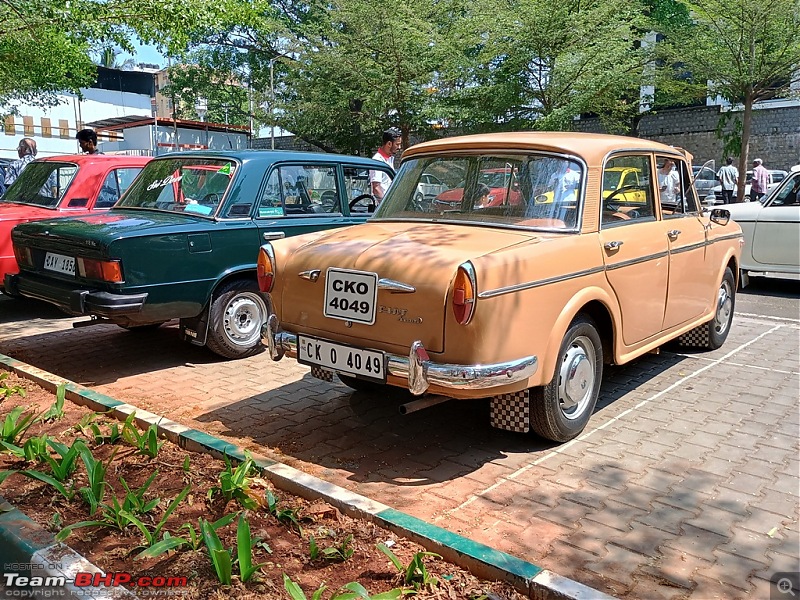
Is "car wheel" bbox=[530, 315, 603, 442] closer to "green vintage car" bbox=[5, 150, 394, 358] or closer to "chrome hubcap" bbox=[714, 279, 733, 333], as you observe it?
"chrome hubcap" bbox=[714, 279, 733, 333]

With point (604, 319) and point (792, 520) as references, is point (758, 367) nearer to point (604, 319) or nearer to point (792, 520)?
point (604, 319)

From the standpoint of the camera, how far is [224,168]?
6.30 metres

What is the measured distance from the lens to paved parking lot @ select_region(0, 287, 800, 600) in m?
3.17

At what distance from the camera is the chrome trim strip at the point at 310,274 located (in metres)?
4.23

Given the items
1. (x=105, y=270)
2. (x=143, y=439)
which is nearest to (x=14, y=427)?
(x=143, y=439)

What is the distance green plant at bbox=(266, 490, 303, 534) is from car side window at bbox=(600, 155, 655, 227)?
2.68 m

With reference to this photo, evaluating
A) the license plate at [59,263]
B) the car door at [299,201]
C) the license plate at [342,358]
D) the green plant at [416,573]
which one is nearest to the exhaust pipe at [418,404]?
the license plate at [342,358]

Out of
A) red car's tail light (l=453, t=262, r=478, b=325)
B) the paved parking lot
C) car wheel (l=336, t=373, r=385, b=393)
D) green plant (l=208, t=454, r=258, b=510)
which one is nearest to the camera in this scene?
the paved parking lot

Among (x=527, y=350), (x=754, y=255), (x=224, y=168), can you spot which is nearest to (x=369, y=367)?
(x=527, y=350)

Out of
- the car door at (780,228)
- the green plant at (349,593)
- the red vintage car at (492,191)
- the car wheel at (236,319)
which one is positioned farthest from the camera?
the car door at (780,228)

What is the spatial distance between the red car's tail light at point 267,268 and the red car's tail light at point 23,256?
2.72 metres

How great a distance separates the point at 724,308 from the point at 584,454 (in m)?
3.30

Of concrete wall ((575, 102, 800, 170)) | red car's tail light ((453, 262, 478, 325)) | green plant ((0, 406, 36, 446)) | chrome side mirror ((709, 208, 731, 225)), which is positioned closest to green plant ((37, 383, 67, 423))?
green plant ((0, 406, 36, 446))

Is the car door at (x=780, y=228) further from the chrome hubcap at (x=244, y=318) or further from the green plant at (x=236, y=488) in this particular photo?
the green plant at (x=236, y=488)
